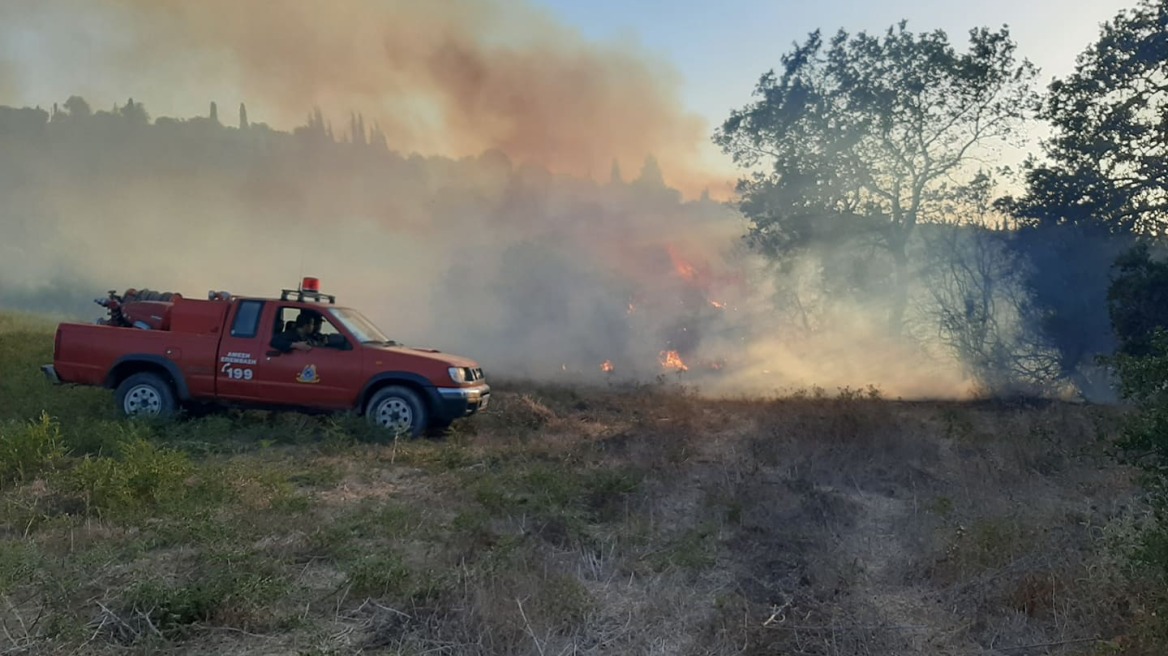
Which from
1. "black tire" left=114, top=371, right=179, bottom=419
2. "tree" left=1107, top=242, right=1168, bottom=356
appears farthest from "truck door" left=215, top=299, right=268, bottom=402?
"tree" left=1107, top=242, right=1168, bottom=356

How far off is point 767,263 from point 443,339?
29.4 ft

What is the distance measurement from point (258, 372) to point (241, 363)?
24cm

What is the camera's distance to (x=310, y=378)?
9.34 metres

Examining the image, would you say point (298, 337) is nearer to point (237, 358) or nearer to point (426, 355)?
point (237, 358)

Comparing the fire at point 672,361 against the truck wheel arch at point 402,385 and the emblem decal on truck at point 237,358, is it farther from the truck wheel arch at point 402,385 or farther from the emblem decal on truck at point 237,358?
the emblem decal on truck at point 237,358

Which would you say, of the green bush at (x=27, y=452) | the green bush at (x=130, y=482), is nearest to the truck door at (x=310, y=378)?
the green bush at (x=27, y=452)

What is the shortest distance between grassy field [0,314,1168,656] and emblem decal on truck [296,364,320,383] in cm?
60

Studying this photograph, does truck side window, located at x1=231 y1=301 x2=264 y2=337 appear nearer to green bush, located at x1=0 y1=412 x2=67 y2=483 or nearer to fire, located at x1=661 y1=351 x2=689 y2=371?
green bush, located at x1=0 y1=412 x2=67 y2=483

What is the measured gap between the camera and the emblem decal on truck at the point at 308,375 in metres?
9.33

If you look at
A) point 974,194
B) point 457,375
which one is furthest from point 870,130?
point 457,375

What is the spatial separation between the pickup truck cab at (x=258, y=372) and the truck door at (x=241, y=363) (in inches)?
0.5

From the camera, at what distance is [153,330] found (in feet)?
31.2

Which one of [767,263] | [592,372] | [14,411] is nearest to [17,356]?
[14,411]

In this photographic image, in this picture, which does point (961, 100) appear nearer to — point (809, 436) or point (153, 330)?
point (809, 436)
